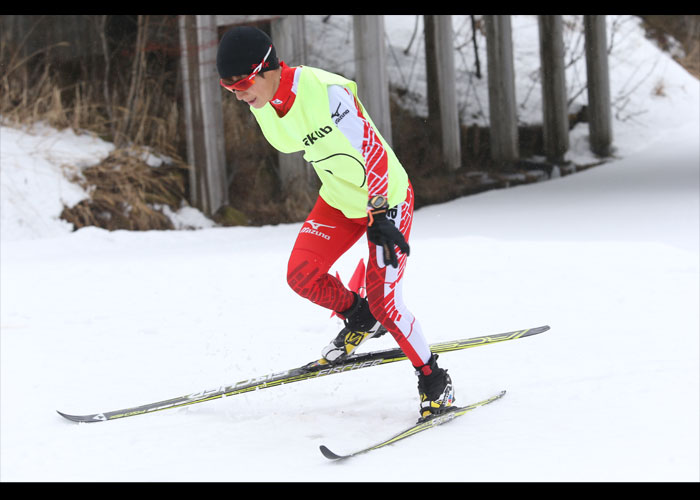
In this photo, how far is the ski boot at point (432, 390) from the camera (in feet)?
11.3

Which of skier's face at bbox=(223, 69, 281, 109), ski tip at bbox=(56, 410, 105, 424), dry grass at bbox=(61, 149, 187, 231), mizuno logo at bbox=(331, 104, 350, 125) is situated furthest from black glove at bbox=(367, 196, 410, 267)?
dry grass at bbox=(61, 149, 187, 231)

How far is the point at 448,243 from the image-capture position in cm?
691

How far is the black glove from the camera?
10.1ft

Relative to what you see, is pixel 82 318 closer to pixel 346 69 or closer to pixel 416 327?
pixel 416 327

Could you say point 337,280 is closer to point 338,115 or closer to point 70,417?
point 338,115

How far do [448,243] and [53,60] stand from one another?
18.0 ft

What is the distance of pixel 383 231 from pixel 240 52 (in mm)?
864

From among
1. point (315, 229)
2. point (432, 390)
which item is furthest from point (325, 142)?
point (432, 390)

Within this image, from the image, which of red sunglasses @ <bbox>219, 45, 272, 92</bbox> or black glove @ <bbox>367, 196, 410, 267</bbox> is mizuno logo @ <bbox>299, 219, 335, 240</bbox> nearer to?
black glove @ <bbox>367, 196, 410, 267</bbox>

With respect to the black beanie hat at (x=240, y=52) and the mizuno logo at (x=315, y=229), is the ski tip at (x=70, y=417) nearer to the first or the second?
the mizuno logo at (x=315, y=229)

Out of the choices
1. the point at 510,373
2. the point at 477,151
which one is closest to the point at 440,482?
the point at 510,373

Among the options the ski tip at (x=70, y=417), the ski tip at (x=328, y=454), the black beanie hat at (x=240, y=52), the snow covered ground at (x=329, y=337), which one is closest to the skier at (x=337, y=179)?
the black beanie hat at (x=240, y=52)

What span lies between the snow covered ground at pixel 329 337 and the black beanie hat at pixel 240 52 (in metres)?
1.52

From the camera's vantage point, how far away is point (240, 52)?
9.93 ft
